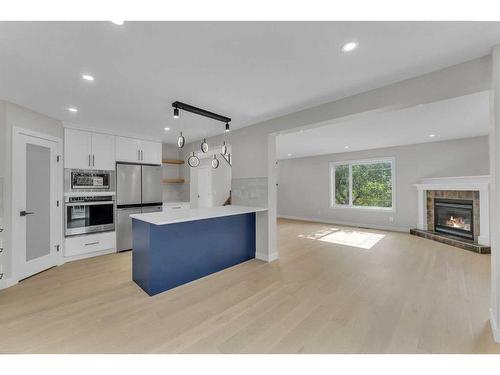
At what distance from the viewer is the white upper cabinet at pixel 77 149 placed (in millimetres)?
3604

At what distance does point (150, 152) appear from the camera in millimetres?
4590

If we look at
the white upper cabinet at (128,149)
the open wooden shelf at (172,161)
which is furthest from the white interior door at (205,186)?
the white upper cabinet at (128,149)

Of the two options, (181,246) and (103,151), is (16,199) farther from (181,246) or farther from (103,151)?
(181,246)

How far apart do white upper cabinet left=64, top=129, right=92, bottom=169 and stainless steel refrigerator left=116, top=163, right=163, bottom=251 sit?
50cm

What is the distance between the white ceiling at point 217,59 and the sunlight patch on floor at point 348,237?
334cm

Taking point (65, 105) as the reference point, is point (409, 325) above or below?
below

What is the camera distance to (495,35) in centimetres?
159

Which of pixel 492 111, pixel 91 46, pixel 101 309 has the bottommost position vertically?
pixel 101 309

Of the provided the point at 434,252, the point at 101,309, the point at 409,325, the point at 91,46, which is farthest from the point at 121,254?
the point at 434,252

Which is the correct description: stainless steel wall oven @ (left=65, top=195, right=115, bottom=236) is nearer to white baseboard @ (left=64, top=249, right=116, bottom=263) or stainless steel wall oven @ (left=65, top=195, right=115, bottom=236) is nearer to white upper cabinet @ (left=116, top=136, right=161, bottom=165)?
white baseboard @ (left=64, top=249, right=116, bottom=263)

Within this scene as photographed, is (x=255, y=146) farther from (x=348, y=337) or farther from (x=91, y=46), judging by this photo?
(x=348, y=337)

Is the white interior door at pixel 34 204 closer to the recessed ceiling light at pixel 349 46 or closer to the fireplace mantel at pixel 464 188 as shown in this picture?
the recessed ceiling light at pixel 349 46

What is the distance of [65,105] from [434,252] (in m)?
6.62
